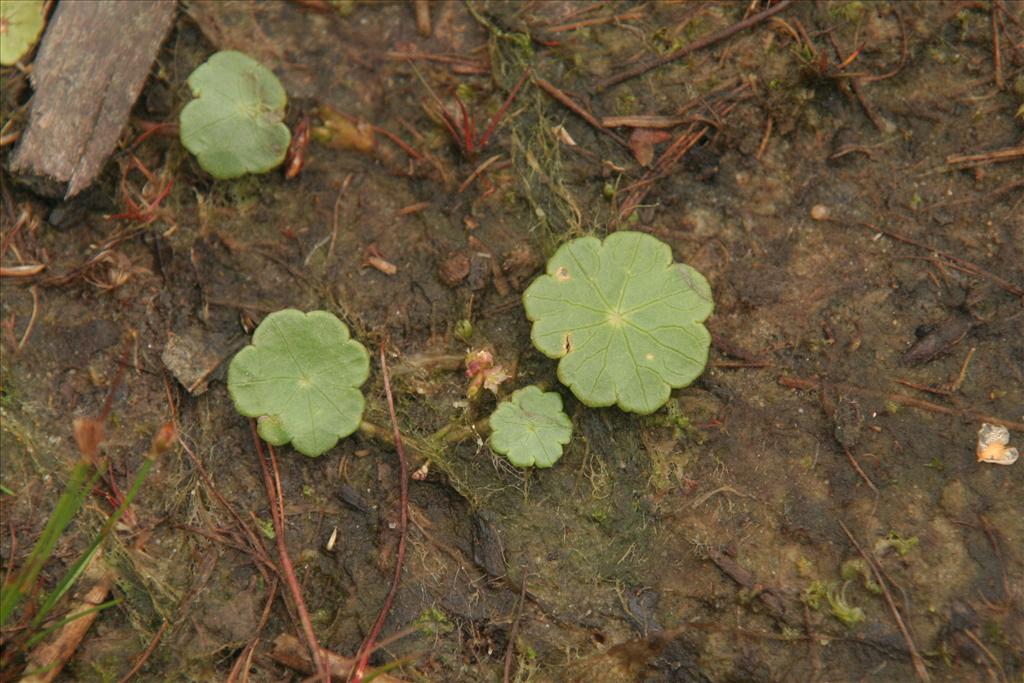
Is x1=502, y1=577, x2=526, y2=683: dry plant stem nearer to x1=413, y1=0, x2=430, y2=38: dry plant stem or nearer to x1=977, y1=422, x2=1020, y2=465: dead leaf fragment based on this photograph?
x1=977, y1=422, x2=1020, y2=465: dead leaf fragment

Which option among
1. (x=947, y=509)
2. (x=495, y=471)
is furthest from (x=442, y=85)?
(x=947, y=509)

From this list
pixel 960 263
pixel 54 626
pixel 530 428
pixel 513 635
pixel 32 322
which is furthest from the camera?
pixel 32 322

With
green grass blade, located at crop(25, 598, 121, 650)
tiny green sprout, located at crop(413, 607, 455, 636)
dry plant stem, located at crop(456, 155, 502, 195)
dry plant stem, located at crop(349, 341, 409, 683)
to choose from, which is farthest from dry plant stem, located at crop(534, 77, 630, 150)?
green grass blade, located at crop(25, 598, 121, 650)

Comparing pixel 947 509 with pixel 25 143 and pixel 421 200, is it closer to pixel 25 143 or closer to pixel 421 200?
pixel 421 200

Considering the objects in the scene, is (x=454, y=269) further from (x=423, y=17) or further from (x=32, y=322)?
(x=32, y=322)

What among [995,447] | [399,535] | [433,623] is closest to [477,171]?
[399,535]

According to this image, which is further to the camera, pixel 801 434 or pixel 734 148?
pixel 734 148
